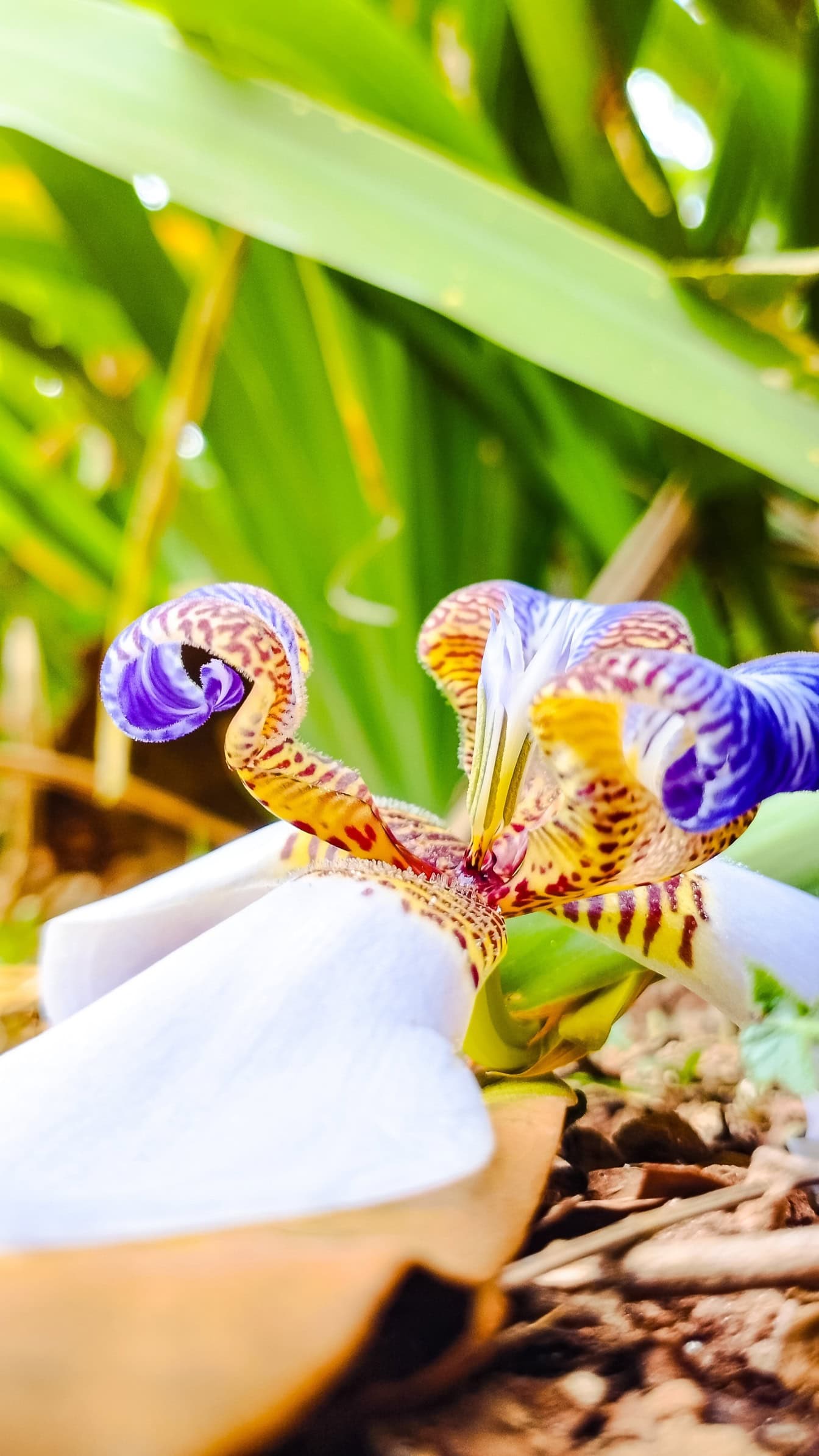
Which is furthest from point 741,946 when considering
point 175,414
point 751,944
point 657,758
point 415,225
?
point 175,414

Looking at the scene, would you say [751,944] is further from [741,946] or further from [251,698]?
[251,698]

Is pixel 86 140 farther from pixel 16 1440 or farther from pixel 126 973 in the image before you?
pixel 16 1440

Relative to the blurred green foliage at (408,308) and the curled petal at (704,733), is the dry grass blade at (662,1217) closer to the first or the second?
the curled petal at (704,733)

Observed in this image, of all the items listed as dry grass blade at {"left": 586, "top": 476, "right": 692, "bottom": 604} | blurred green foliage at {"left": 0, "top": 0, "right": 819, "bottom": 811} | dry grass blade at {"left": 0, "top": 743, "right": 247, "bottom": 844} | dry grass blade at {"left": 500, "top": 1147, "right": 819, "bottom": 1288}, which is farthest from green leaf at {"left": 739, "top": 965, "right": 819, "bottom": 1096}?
dry grass blade at {"left": 0, "top": 743, "right": 247, "bottom": 844}

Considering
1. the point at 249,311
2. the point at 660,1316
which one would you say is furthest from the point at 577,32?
the point at 660,1316

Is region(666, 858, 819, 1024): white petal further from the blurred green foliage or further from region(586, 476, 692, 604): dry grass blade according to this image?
region(586, 476, 692, 604): dry grass blade

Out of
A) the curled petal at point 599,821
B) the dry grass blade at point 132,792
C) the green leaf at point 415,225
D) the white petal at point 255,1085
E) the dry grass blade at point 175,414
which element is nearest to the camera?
the white petal at point 255,1085

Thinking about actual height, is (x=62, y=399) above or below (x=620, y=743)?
above

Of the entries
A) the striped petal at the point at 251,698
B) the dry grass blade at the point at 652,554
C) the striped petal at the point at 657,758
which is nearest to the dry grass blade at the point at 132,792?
the dry grass blade at the point at 652,554
